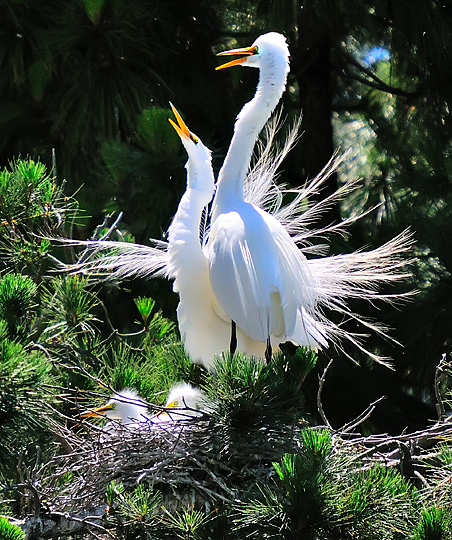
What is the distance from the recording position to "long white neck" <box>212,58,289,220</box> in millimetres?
2965

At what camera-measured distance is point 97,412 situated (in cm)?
273

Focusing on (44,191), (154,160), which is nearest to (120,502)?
(44,191)

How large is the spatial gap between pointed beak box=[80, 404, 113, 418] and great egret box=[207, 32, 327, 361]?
47cm

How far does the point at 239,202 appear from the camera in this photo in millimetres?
2947

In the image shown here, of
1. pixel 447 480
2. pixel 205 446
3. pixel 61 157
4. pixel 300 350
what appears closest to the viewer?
pixel 447 480

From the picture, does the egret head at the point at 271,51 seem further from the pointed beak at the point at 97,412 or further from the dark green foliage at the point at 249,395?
the dark green foliage at the point at 249,395

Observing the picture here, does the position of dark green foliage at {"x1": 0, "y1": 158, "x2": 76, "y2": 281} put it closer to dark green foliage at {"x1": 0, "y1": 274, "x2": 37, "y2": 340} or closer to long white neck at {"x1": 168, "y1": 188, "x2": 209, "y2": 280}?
dark green foliage at {"x1": 0, "y1": 274, "x2": 37, "y2": 340}

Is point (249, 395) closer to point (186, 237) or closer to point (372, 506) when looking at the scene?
point (372, 506)

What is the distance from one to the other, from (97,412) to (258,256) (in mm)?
658

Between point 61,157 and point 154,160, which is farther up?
point 61,157

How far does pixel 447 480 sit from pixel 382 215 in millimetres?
2701

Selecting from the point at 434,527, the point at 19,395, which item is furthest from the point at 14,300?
the point at 434,527

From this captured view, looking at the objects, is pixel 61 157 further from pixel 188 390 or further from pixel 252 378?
pixel 252 378

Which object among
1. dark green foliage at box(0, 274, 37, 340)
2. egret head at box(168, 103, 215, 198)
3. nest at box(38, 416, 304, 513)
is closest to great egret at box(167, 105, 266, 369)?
egret head at box(168, 103, 215, 198)
